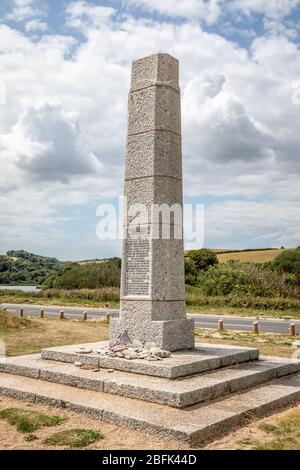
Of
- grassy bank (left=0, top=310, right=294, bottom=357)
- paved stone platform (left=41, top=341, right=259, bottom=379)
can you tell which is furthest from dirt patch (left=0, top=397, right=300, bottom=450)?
grassy bank (left=0, top=310, right=294, bottom=357)

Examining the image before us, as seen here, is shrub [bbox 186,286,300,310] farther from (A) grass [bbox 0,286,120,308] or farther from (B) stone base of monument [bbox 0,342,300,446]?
(B) stone base of monument [bbox 0,342,300,446]

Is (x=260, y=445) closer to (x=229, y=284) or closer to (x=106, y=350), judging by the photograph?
(x=106, y=350)

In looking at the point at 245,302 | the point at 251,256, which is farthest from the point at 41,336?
the point at 251,256

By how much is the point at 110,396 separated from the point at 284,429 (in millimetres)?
2411

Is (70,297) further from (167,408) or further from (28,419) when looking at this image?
(167,408)

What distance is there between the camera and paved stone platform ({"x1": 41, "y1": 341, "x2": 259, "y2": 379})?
716 cm

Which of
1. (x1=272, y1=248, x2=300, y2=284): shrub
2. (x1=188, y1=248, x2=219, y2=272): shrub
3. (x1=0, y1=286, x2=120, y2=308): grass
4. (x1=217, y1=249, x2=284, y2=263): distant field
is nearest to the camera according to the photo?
(x1=0, y1=286, x2=120, y2=308): grass

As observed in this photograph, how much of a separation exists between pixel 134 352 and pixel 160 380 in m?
1.06

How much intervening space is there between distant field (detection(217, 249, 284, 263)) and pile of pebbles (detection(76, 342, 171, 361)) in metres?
42.3

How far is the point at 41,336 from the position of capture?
14734mm

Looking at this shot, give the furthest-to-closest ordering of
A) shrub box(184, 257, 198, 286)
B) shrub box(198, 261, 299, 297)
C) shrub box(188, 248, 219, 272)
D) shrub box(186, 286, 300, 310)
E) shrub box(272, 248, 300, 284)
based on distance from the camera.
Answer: shrub box(188, 248, 219, 272), shrub box(184, 257, 198, 286), shrub box(272, 248, 300, 284), shrub box(198, 261, 299, 297), shrub box(186, 286, 300, 310)

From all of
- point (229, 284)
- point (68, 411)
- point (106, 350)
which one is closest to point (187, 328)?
point (106, 350)

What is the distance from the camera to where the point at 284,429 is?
5715 mm

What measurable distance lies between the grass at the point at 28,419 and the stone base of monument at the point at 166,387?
1.40ft
